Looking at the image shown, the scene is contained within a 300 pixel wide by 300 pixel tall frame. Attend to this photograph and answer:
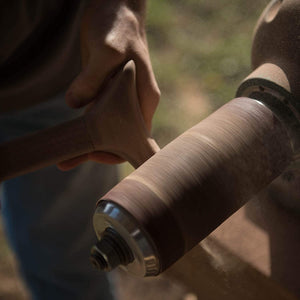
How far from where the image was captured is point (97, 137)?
73 centimetres

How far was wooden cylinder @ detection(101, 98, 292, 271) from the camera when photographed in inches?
21.1

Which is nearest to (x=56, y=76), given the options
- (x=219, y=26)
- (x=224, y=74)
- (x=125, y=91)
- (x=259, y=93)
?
(x=125, y=91)

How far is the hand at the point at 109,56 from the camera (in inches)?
31.5

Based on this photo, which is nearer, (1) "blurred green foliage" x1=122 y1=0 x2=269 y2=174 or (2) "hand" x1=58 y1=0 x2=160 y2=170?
(2) "hand" x1=58 y1=0 x2=160 y2=170

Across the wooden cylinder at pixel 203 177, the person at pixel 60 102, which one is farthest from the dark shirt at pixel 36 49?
the wooden cylinder at pixel 203 177

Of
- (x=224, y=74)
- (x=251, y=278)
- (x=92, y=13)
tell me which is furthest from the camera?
(x=224, y=74)

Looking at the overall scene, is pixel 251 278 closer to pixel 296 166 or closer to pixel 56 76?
pixel 296 166

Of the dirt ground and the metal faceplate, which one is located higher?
the metal faceplate

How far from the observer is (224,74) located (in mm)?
2076

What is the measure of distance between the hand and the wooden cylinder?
8.4 inches

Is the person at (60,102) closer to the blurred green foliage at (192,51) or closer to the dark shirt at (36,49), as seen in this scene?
the dark shirt at (36,49)

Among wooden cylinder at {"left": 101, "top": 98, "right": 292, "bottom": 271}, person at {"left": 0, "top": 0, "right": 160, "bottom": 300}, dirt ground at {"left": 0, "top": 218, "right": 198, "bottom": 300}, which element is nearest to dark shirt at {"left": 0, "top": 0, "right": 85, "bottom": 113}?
person at {"left": 0, "top": 0, "right": 160, "bottom": 300}

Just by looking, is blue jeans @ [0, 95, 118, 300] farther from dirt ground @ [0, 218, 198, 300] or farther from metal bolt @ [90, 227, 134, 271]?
metal bolt @ [90, 227, 134, 271]

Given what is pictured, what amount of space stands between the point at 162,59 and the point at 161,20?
0.89 feet
